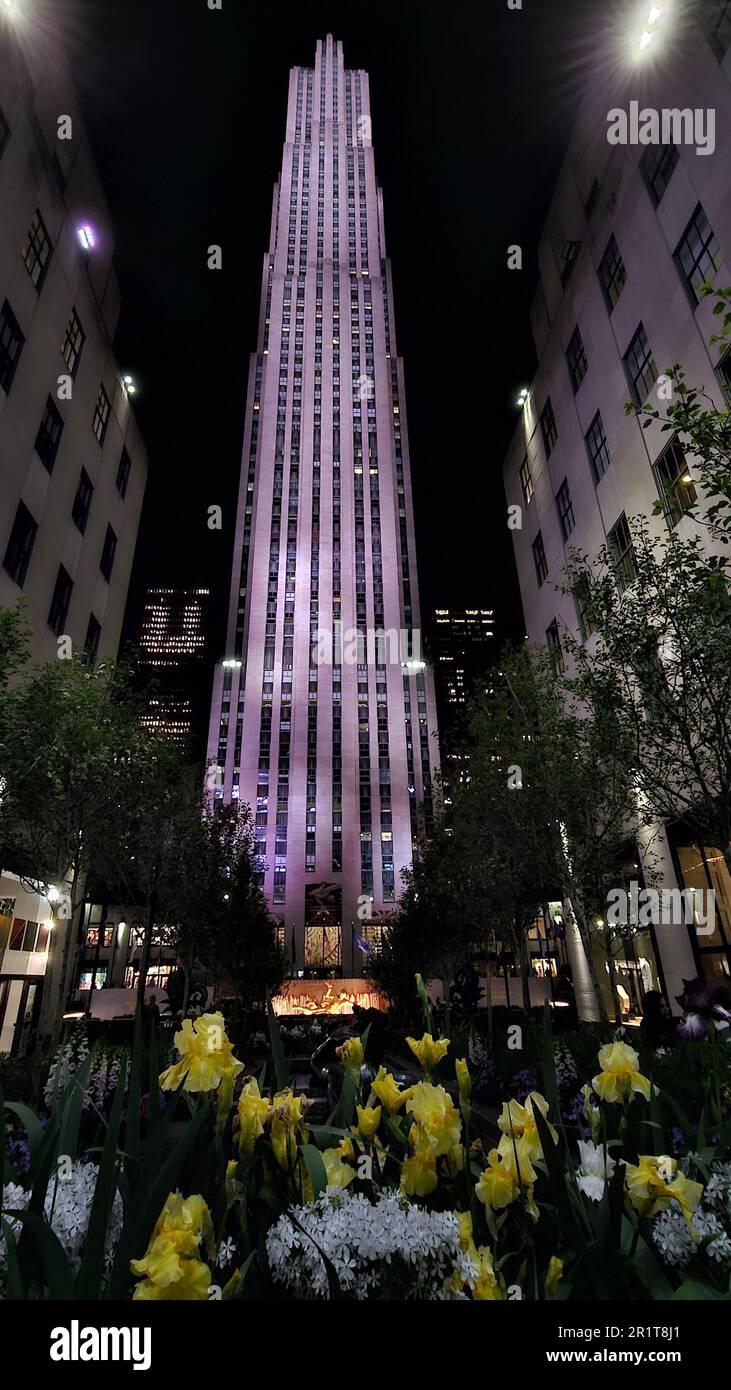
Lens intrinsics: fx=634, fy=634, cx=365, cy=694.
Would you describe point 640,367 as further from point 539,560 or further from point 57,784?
point 57,784

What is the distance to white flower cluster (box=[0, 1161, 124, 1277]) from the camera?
2002 millimetres

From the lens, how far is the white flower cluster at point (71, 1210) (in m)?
2.00

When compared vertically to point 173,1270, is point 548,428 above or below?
above

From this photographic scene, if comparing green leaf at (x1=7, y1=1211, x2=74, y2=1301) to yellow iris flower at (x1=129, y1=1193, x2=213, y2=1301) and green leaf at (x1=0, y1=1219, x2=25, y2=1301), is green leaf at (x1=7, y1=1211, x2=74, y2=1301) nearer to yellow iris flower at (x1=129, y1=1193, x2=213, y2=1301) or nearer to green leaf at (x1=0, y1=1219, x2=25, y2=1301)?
green leaf at (x1=0, y1=1219, x2=25, y2=1301)

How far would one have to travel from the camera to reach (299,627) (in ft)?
324

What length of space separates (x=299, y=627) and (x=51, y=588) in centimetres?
7270

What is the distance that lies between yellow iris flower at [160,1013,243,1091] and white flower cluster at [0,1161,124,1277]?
36 centimetres

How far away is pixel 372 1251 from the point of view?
1760 mm

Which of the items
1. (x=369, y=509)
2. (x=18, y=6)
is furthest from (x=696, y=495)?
(x=369, y=509)

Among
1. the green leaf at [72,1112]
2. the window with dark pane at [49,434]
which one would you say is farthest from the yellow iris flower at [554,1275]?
the window with dark pane at [49,434]

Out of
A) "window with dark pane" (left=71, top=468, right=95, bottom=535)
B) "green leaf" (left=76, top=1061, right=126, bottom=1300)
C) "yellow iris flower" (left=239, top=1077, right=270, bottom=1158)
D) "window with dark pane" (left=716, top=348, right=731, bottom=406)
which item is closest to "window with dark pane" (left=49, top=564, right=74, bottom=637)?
"window with dark pane" (left=71, top=468, right=95, bottom=535)

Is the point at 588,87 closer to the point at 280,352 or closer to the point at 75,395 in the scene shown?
the point at 75,395

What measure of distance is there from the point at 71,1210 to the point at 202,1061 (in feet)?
1.79

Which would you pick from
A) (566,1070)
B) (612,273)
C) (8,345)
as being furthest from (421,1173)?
(612,273)
